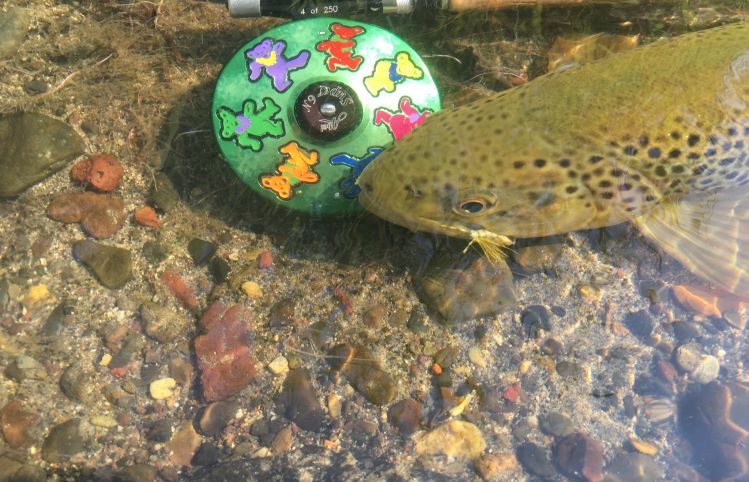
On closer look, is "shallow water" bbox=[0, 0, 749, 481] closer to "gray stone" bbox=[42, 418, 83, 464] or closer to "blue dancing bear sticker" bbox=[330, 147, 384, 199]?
"gray stone" bbox=[42, 418, 83, 464]

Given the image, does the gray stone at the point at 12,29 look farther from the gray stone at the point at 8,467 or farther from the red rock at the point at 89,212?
the gray stone at the point at 8,467

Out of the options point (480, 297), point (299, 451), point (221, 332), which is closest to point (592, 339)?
point (480, 297)

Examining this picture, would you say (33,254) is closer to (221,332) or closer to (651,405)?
(221,332)

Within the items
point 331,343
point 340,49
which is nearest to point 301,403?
point 331,343

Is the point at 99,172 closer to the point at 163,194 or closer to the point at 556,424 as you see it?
the point at 163,194

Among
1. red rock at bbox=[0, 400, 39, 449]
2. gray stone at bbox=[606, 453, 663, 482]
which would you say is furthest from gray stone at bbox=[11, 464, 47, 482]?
gray stone at bbox=[606, 453, 663, 482]

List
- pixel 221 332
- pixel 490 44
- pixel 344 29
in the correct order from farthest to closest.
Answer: pixel 490 44
pixel 221 332
pixel 344 29
